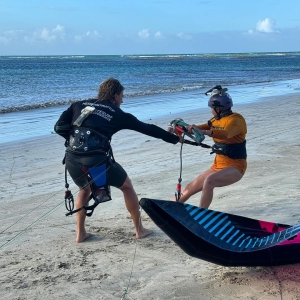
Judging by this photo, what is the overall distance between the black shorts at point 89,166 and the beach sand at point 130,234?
71 cm

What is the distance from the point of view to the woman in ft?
19.2

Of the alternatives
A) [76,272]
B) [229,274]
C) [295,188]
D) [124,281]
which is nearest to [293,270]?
[229,274]

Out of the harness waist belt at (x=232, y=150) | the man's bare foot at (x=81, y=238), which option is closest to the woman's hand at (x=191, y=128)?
the harness waist belt at (x=232, y=150)

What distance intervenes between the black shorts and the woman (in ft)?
3.33

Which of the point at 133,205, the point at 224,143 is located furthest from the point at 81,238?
the point at 224,143

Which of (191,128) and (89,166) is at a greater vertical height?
(191,128)

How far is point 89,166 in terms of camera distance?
5.32 meters

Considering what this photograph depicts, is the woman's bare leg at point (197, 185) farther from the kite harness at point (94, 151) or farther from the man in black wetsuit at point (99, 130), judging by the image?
the kite harness at point (94, 151)

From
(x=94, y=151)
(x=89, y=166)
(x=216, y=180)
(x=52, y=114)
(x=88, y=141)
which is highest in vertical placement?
(x=88, y=141)

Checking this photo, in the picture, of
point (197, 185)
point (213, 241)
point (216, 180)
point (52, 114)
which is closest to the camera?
point (213, 241)

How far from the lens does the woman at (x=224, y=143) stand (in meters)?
5.86

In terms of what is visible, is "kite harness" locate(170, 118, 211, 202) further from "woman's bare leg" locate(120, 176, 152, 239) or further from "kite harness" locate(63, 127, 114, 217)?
"kite harness" locate(63, 127, 114, 217)

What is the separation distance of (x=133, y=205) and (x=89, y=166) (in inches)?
31.2

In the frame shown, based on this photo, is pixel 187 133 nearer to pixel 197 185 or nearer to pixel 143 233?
pixel 197 185
